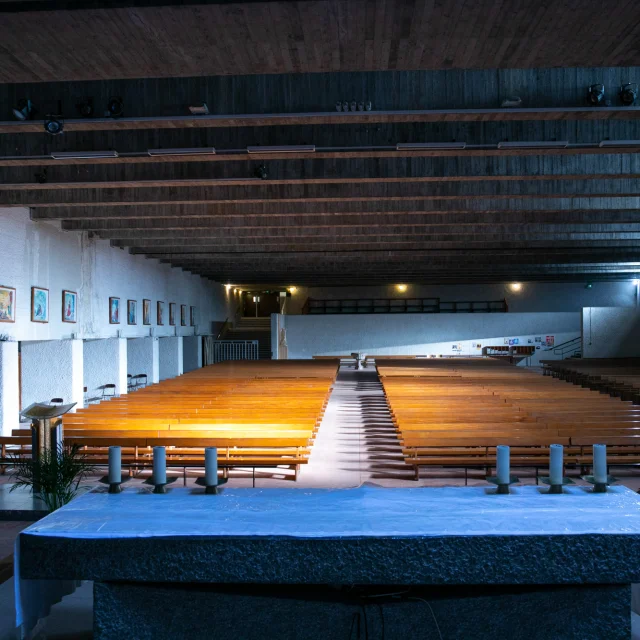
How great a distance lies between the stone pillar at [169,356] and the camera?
22359 mm

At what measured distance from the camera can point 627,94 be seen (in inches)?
276

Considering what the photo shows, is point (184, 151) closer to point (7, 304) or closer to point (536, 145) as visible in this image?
point (536, 145)

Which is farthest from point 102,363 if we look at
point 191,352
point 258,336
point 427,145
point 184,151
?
point 258,336

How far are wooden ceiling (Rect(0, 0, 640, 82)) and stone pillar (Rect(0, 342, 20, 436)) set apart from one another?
6784 mm

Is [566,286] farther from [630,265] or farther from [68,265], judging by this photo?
[68,265]

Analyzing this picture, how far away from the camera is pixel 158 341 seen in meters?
21.6

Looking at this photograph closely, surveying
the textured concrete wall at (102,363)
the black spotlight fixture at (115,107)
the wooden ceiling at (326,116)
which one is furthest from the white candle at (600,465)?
the textured concrete wall at (102,363)

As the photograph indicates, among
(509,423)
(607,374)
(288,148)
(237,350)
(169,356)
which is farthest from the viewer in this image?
(237,350)

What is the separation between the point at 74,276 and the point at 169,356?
8.15 m

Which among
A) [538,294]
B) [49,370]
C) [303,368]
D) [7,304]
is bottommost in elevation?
[303,368]

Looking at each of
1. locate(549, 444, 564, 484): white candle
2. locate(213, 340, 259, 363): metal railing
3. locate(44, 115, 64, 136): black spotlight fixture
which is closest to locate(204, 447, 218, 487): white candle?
locate(549, 444, 564, 484): white candle

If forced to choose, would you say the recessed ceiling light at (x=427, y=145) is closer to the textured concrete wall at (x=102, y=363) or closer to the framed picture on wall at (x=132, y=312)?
the textured concrete wall at (x=102, y=363)

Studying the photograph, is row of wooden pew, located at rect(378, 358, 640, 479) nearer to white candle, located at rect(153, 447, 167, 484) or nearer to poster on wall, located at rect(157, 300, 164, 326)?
white candle, located at rect(153, 447, 167, 484)

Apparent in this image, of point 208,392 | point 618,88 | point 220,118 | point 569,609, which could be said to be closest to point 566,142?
point 618,88
